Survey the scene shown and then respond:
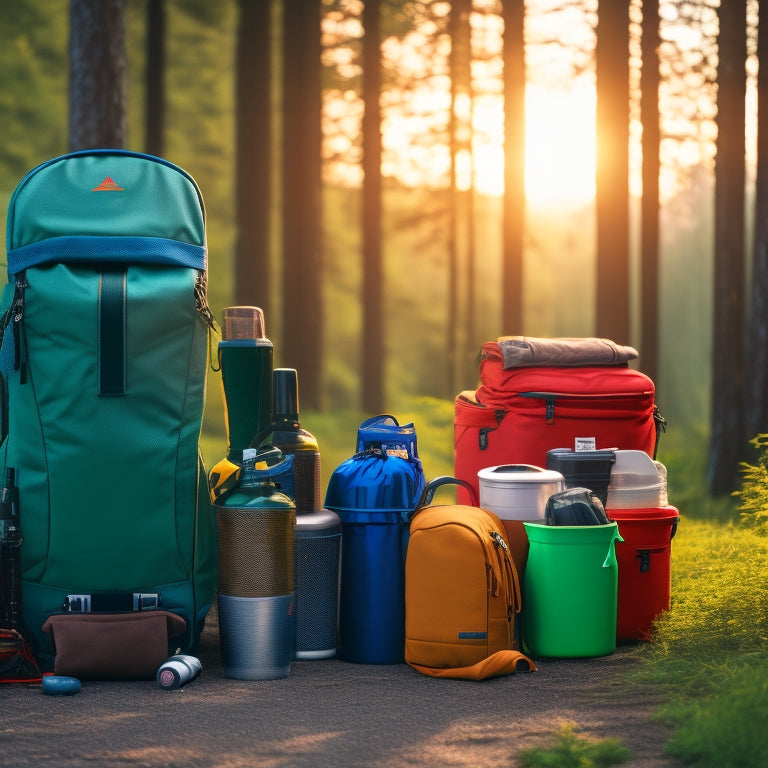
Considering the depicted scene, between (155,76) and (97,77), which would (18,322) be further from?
(155,76)

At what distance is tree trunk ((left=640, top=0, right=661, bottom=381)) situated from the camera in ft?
38.6

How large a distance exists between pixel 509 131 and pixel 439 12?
18.0 ft

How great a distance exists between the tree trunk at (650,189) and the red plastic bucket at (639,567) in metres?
7.51

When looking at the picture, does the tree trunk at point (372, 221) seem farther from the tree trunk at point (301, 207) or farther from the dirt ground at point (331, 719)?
the dirt ground at point (331, 719)

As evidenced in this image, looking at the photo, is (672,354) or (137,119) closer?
(137,119)

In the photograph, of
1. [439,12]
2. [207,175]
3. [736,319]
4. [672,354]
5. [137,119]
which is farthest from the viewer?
[672,354]

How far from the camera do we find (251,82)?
478 inches

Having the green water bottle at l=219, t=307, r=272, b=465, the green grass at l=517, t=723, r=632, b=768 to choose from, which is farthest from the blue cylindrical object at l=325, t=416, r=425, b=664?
the green grass at l=517, t=723, r=632, b=768

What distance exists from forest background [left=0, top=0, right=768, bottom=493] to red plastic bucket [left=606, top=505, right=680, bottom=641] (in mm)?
1413

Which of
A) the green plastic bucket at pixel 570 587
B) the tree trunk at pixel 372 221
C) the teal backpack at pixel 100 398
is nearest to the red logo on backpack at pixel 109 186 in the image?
the teal backpack at pixel 100 398

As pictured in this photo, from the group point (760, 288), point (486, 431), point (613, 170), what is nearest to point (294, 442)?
point (486, 431)

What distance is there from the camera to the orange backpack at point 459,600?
3678mm

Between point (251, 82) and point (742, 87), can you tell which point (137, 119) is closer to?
point (251, 82)

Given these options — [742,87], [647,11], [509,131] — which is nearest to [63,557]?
[742,87]
